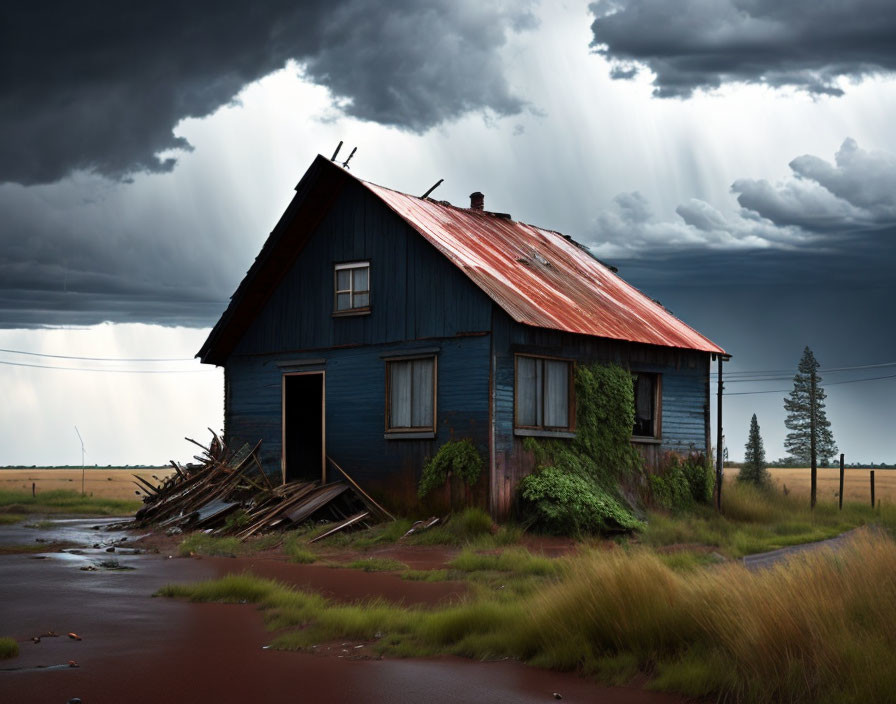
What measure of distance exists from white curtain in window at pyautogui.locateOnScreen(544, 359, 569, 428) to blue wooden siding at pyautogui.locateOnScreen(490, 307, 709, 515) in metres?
0.27

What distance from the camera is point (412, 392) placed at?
73.2 feet

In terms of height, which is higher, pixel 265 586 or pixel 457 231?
pixel 457 231

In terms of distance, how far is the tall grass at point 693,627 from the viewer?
7.86 metres

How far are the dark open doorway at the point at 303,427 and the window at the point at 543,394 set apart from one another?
21.5ft

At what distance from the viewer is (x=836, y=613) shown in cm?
850

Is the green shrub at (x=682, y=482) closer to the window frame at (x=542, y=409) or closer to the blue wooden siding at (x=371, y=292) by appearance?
the window frame at (x=542, y=409)

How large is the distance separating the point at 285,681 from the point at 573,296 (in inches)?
673

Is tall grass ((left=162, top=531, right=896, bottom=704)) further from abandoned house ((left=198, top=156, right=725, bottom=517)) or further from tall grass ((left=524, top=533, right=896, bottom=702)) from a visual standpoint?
abandoned house ((left=198, top=156, right=725, bottom=517))

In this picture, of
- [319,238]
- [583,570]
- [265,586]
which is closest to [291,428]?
[319,238]

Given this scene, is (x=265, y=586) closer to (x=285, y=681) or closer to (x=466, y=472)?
(x=285, y=681)

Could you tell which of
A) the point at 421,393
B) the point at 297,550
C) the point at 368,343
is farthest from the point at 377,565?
the point at 368,343

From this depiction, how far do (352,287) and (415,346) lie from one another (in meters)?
2.62

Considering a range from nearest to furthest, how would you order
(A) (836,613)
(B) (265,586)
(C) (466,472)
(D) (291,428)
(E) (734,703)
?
(E) (734,703) → (A) (836,613) → (B) (265,586) → (C) (466,472) → (D) (291,428)

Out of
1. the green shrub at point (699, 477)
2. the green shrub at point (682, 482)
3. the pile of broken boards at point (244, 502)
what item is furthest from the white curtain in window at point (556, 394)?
the green shrub at point (699, 477)
